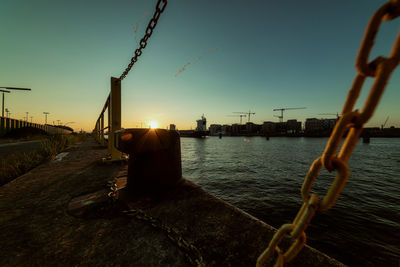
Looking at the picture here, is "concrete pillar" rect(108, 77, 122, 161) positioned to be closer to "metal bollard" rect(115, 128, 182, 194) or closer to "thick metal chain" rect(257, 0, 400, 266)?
"metal bollard" rect(115, 128, 182, 194)

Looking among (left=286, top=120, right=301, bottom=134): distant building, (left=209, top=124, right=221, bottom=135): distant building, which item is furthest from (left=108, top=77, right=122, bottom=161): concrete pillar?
(left=209, top=124, right=221, bottom=135): distant building

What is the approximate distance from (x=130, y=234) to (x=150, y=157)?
0.92m

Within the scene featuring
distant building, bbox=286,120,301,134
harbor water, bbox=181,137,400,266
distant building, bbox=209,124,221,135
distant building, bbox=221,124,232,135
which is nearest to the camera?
harbor water, bbox=181,137,400,266

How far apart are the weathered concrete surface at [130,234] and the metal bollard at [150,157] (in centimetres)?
20

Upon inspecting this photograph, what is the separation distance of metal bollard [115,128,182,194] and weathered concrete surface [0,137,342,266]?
20 centimetres

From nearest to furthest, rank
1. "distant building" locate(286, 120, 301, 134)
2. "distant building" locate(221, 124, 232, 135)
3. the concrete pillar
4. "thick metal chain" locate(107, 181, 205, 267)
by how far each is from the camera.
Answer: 1. "thick metal chain" locate(107, 181, 205, 267)
2. the concrete pillar
3. "distant building" locate(286, 120, 301, 134)
4. "distant building" locate(221, 124, 232, 135)

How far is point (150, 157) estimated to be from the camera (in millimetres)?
2066

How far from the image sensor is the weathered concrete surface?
1.10 m

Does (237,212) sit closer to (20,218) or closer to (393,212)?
(20,218)

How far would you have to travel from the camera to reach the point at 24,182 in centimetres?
262

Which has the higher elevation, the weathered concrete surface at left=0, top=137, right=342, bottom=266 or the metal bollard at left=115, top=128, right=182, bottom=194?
the metal bollard at left=115, top=128, right=182, bottom=194

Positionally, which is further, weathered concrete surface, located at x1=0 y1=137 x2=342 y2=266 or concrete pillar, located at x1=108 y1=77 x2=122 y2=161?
concrete pillar, located at x1=108 y1=77 x2=122 y2=161

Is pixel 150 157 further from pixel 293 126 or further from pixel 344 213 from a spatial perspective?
pixel 293 126

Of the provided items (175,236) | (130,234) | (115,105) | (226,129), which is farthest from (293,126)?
(130,234)
